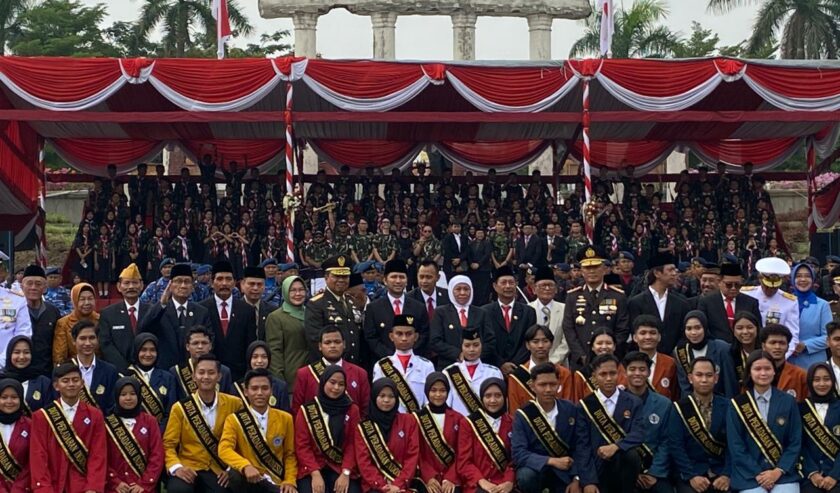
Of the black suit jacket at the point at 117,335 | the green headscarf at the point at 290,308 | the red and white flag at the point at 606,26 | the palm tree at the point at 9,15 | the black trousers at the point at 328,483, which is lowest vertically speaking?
the black trousers at the point at 328,483

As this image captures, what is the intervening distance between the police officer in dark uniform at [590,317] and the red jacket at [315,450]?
2253 millimetres

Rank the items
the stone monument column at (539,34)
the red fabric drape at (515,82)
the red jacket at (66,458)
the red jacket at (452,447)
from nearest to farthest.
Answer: the red jacket at (66,458), the red jacket at (452,447), the red fabric drape at (515,82), the stone monument column at (539,34)

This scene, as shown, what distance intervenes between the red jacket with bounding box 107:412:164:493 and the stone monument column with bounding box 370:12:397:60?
74.3 feet

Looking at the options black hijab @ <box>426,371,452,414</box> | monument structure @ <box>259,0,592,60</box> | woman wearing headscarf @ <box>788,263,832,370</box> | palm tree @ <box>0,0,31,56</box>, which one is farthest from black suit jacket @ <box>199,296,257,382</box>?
palm tree @ <box>0,0,31,56</box>

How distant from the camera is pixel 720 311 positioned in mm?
12141

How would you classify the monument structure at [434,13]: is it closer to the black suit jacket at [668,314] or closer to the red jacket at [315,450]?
the black suit jacket at [668,314]

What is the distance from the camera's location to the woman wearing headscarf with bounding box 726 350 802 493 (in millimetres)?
10234

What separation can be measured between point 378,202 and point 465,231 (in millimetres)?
2166

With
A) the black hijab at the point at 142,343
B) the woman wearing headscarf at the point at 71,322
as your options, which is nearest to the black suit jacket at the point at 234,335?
the woman wearing headscarf at the point at 71,322

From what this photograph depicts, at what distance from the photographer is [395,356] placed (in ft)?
37.6

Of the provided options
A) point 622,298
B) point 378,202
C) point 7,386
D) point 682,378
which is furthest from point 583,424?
point 378,202

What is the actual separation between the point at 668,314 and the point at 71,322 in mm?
4775

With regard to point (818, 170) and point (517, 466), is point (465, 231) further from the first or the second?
point (517, 466)

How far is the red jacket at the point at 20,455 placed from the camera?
399 inches
